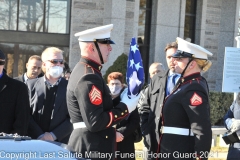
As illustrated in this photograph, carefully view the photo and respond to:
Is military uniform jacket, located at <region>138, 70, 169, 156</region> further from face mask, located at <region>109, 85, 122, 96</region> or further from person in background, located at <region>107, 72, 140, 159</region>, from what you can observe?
face mask, located at <region>109, 85, 122, 96</region>

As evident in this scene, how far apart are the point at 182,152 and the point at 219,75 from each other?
1557 cm

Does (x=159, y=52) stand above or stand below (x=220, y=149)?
above

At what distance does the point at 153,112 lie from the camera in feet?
22.0

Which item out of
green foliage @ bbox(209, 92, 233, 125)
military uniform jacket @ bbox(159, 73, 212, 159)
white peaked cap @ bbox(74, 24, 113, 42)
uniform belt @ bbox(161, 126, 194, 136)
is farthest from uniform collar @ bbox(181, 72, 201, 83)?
green foliage @ bbox(209, 92, 233, 125)

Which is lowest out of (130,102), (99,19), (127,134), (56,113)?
(127,134)

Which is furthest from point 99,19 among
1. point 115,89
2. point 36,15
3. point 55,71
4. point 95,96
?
point 95,96

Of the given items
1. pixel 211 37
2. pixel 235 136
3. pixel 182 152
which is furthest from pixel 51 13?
pixel 182 152

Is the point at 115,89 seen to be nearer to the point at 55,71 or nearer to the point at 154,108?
the point at 55,71

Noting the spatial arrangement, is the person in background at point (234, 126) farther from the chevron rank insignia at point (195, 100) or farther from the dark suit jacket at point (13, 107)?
the dark suit jacket at point (13, 107)

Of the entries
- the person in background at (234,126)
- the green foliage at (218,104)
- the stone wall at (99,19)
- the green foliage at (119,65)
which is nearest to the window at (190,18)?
the green foliage at (218,104)

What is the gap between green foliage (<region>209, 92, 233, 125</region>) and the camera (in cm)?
1945

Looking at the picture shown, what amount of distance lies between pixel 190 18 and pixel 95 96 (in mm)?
16105

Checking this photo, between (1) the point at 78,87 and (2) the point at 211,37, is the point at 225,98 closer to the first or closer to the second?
(2) the point at 211,37

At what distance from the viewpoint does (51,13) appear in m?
17.2
